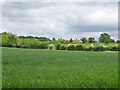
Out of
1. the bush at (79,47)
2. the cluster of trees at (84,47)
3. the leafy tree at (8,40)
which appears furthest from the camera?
the bush at (79,47)

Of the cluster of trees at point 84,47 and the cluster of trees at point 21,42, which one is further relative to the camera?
the cluster of trees at point 84,47

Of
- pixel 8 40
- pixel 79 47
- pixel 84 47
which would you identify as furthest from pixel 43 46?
pixel 84 47

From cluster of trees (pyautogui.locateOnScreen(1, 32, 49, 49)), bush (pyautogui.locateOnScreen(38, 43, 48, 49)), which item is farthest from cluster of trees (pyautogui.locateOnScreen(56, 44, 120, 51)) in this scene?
cluster of trees (pyautogui.locateOnScreen(1, 32, 49, 49))

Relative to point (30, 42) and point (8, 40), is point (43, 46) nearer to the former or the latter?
point (30, 42)

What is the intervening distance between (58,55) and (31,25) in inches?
84.6

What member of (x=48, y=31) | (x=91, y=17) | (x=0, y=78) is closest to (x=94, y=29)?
(x=91, y=17)

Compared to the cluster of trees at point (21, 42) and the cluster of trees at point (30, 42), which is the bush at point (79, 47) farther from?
the cluster of trees at point (21, 42)

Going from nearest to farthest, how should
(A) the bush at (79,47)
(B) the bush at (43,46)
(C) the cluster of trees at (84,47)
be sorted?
(B) the bush at (43,46) → (C) the cluster of trees at (84,47) → (A) the bush at (79,47)

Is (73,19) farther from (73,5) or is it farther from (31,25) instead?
(31,25)

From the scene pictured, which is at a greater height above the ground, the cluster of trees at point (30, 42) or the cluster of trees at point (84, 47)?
the cluster of trees at point (30, 42)

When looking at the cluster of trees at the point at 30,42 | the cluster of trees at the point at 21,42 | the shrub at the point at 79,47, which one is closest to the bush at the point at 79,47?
the shrub at the point at 79,47

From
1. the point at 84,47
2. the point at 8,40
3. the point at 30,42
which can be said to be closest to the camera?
the point at 8,40

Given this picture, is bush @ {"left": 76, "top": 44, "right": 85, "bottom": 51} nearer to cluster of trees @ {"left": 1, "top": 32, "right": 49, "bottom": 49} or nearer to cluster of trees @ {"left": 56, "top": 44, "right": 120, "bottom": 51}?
cluster of trees @ {"left": 56, "top": 44, "right": 120, "bottom": 51}

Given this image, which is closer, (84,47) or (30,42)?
(30,42)
